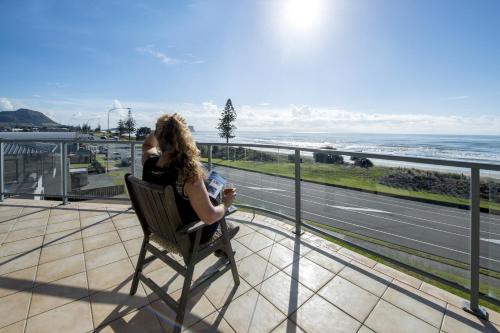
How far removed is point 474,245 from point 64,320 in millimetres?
2841

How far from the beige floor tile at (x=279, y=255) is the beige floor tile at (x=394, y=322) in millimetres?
802

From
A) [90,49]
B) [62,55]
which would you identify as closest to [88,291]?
[90,49]

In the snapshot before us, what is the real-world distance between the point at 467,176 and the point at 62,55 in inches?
470

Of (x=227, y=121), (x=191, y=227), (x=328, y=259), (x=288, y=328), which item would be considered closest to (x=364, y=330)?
(x=288, y=328)

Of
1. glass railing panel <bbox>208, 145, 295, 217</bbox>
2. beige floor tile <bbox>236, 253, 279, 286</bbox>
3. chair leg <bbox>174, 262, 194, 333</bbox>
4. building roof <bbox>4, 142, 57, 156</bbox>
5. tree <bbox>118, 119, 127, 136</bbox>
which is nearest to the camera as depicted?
chair leg <bbox>174, 262, 194, 333</bbox>

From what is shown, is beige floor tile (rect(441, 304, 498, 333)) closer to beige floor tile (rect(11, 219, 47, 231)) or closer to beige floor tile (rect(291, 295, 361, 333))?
beige floor tile (rect(291, 295, 361, 333))

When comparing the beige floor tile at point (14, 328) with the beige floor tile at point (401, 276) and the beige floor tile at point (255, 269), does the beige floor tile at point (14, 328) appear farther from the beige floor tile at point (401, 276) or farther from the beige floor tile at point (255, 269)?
the beige floor tile at point (401, 276)

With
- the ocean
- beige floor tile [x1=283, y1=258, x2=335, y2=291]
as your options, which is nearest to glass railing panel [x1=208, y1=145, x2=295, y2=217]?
beige floor tile [x1=283, y1=258, x2=335, y2=291]

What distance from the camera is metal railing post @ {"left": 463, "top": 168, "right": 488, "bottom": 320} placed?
5.08 feet

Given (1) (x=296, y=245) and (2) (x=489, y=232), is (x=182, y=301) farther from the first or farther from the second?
(2) (x=489, y=232)

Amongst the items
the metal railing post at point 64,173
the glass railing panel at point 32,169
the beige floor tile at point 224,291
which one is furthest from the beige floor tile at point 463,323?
the glass railing panel at point 32,169

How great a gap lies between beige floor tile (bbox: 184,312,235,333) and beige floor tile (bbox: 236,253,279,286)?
43 centimetres

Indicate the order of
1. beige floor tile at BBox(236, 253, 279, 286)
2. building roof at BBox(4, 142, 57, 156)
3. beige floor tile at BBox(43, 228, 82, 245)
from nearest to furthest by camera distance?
1. beige floor tile at BBox(236, 253, 279, 286)
2. beige floor tile at BBox(43, 228, 82, 245)
3. building roof at BBox(4, 142, 57, 156)

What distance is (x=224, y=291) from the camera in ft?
5.76
